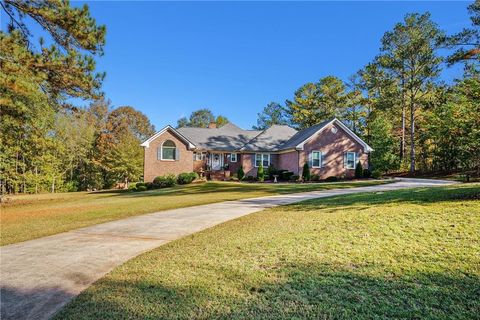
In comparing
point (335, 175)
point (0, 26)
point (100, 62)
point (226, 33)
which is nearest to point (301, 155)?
point (335, 175)

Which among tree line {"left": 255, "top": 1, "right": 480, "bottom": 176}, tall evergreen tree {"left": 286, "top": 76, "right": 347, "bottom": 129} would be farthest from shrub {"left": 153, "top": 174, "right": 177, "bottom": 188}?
tall evergreen tree {"left": 286, "top": 76, "right": 347, "bottom": 129}

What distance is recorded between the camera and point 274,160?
30.3 m

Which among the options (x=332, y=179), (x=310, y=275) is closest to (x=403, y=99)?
(x=332, y=179)

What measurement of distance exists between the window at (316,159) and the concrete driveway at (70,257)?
59.7 feet

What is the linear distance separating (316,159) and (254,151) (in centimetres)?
648

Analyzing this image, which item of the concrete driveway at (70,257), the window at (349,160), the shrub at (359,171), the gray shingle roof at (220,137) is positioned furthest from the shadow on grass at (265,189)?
the gray shingle roof at (220,137)

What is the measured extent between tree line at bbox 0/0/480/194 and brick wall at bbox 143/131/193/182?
7.63 meters

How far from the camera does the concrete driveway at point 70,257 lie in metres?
3.57

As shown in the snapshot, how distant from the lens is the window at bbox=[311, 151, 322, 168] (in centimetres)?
2591

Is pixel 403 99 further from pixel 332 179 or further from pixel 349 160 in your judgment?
pixel 332 179

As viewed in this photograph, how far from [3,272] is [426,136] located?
112 feet

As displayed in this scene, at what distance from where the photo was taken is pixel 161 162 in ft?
91.0

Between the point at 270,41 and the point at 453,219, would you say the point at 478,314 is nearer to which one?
the point at 453,219

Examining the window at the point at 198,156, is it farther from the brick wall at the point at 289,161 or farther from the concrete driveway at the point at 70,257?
Answer: the concrete driveway at the point at 70,257
